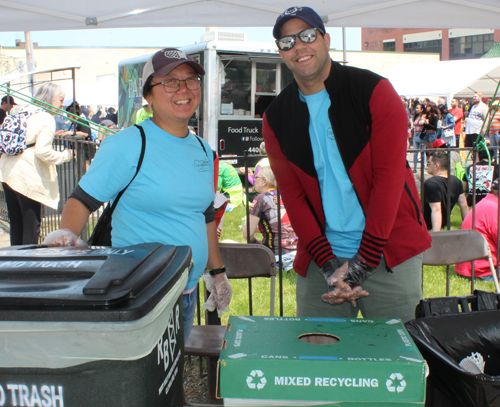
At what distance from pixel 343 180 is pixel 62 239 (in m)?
1.10

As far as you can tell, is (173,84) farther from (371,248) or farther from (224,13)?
(224,13)

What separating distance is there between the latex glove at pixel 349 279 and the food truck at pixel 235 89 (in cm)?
775

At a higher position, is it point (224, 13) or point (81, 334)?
point (224, 13)

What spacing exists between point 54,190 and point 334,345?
4631mm

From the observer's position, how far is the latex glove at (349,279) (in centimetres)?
198

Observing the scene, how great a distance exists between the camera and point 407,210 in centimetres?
206

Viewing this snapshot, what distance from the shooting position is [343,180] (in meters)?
2.01

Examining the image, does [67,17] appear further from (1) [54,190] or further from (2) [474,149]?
(2) [474,149]

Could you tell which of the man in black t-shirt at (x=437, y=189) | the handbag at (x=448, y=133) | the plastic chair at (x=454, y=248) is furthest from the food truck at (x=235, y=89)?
the handbag at (x=448, y=133)

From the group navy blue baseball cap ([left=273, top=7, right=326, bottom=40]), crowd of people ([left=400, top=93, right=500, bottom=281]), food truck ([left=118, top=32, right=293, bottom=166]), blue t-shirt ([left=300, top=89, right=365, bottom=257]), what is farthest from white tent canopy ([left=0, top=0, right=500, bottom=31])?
food truck ([left=118, top=32, right=293, bottom=166])

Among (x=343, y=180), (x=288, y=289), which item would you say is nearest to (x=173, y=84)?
(x=343, y=180)

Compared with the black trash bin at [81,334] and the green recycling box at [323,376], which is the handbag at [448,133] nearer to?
the green recycling box at [323,376]

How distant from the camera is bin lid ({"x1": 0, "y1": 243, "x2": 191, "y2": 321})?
109cm

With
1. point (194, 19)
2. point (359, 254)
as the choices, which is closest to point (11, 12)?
point (194, 19)
